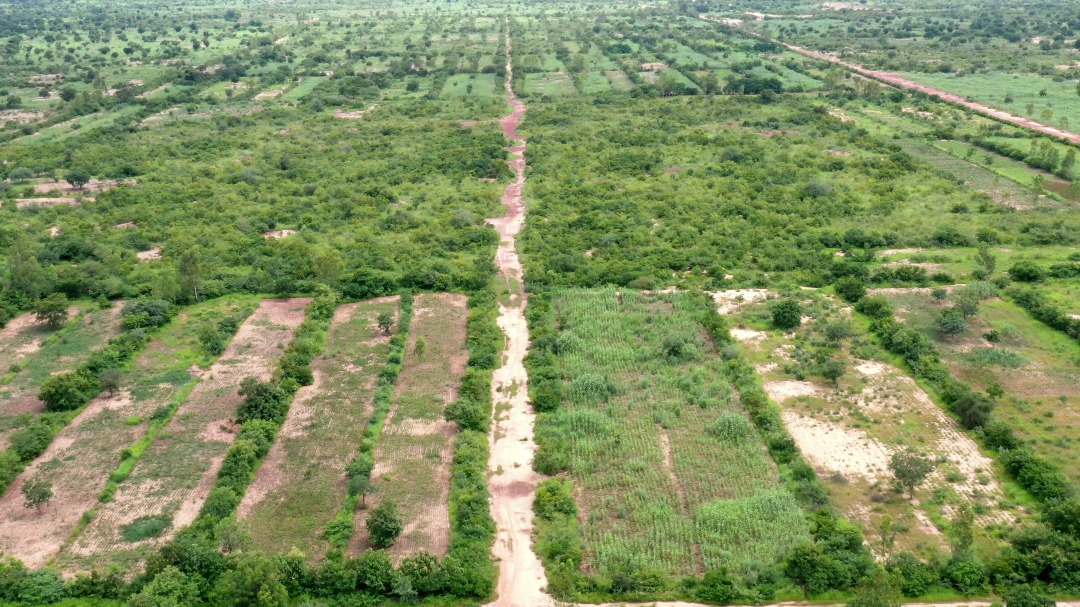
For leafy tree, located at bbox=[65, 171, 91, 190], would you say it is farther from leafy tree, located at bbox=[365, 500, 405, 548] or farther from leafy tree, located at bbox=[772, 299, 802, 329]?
leafy tree, located at bbox=[772, 299, 802, 329]

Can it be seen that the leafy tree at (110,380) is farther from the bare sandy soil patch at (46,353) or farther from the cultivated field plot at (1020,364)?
the cultivated field plot at (1020,364)

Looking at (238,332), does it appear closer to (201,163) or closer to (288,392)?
(288,392)

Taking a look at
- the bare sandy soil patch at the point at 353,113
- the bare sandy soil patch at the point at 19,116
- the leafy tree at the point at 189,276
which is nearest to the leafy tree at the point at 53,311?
the leafy tree at the point at 189,276

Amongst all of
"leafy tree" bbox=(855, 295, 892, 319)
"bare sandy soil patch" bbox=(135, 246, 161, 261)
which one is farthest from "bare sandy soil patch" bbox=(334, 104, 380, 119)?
"leafy tree" bbox=(855, 295, 892, 319)

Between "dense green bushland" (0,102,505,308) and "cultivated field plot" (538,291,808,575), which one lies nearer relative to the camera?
"cultivated field plot" (538,291,808,575)

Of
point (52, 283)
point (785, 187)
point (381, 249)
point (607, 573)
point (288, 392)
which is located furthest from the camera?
point (785, 187)

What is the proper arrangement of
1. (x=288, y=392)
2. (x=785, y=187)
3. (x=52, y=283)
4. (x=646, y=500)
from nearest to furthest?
(x=646, y=500) < (x=288, y=392) < (x=52, y=283) < (x=785, y=187)

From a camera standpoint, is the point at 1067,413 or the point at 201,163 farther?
the point at 201,163

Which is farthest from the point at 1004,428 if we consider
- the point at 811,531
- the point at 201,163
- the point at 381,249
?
the point at 201,163
